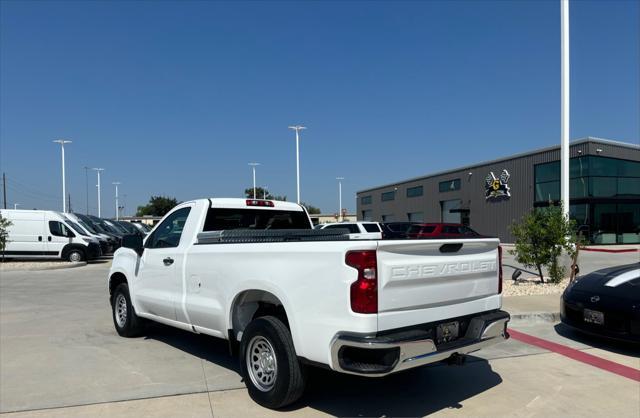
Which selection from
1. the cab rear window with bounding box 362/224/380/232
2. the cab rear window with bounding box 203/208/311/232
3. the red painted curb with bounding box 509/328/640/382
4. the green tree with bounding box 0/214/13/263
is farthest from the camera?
the green tree with bounding box 0/214/13/263

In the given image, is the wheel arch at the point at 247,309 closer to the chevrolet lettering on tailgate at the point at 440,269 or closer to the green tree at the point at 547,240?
the chevrolet lettering on tailgate at the point at 440,269

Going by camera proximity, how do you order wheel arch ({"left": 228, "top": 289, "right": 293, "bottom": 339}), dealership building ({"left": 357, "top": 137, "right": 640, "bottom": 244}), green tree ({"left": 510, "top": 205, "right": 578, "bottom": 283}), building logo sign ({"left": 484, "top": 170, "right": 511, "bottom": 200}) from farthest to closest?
building logo sign ({"left": 484, "top": 170, "right": 511, "bottom": 200})
dealership building ({"left": 357, "top": 137, "right": 640, "bottom": 244})
green tree ({"left": 510, "top": 205, "right": 578, "bottom": 283})
wheel arch ({"left": 228, "top": 289, "right": 293, "bottom": 339})

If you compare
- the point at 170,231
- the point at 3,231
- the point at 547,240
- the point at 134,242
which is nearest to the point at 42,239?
the point at 3,231

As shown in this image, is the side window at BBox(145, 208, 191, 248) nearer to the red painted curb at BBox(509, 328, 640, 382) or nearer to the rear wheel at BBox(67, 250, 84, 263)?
the red painted curb at BBox(509, 328, 640, 382)

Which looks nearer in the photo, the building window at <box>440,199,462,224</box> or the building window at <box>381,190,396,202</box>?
the building window at <box>440,199,462,224</box>

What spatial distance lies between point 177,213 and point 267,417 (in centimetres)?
294

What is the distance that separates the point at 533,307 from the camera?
29.5 ft

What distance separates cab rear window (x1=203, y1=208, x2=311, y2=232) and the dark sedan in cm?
387

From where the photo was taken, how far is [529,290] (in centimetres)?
1113

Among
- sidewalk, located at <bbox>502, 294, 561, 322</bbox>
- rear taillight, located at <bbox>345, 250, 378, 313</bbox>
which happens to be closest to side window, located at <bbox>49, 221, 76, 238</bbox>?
sidewalk, located at <bbox>502, 294, 561, 322</bbox>

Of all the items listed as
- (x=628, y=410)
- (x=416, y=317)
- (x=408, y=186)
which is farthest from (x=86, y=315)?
(x=408, y=186)

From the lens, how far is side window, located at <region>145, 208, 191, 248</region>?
600cm

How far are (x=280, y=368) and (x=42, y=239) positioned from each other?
2034 cm

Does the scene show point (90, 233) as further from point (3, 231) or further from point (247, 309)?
point (247, 309)
